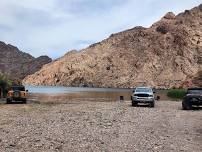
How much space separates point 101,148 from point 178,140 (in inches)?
170

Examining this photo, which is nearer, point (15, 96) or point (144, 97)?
point (144, 97)

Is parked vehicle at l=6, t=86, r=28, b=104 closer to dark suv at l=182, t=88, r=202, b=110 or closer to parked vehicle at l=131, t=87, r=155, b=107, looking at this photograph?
parked vehicle at l=131, t=87, r=155, b=107

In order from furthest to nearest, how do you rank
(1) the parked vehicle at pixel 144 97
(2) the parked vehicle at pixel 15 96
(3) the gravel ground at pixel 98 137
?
(2) the parked vehicle at pixel 15 96 → (1) the parked vehicle at pixel 144 97 → (3) the gravel ground at pixel 98 137

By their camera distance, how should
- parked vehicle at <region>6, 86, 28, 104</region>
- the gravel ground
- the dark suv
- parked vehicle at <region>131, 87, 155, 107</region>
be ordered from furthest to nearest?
parked vehicle at <region>6, 86, 28, 104</region>
parked vehicle at <region>131, 87, 155, 107</region>
the dark suv
the gravel ground

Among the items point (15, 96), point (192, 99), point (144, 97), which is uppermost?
point (15, 96)

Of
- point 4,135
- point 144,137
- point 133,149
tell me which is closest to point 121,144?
point 133,149

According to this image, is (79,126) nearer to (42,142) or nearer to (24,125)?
(24,125)

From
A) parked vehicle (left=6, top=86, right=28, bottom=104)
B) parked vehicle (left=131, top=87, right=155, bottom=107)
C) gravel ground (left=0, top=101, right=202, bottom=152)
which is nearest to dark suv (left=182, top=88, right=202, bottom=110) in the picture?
parked vehicle (left=131, top=87, right=155, bottom=107)

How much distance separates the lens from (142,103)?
4925cm

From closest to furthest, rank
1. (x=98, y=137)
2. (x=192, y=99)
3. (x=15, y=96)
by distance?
(x=98, y=137), (x=192, y=99), (x=15, y=96)

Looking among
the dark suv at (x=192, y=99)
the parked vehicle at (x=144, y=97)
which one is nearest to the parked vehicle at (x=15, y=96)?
the parked vehicle at (x=144, y=97)

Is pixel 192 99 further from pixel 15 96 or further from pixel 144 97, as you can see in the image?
pixel 15 96

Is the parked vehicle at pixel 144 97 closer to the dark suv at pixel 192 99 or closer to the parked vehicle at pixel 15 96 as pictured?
the dark suv at pixel 192 99

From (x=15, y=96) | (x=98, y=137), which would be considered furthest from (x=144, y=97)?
(x=98, y=137)
